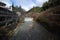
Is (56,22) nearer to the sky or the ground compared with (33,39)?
nearer to the sky

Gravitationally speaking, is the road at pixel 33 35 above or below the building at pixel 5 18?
below

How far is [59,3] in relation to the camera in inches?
447

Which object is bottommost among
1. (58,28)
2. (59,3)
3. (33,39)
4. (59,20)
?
(33,39)

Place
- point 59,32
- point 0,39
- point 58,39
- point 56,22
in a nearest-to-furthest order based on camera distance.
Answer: point 58,39, point 0,39, point 59,32, point 56,22

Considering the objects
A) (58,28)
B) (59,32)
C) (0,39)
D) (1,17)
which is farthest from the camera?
(1,17)

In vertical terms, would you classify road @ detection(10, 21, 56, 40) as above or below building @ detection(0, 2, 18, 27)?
below

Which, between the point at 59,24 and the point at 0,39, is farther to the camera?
the point at 59,24

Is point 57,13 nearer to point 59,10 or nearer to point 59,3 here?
point 59,10

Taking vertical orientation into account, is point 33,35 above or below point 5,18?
below

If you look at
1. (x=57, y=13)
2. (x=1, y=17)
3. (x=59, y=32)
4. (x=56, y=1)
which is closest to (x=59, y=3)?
(x=56, y=1)

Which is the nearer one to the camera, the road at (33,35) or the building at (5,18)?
the road at (33,35)

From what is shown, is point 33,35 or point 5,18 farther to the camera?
point 5,18

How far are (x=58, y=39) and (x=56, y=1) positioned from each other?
567 centimetres

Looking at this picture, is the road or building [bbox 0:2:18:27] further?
building [bbox 0:2:18:27]
